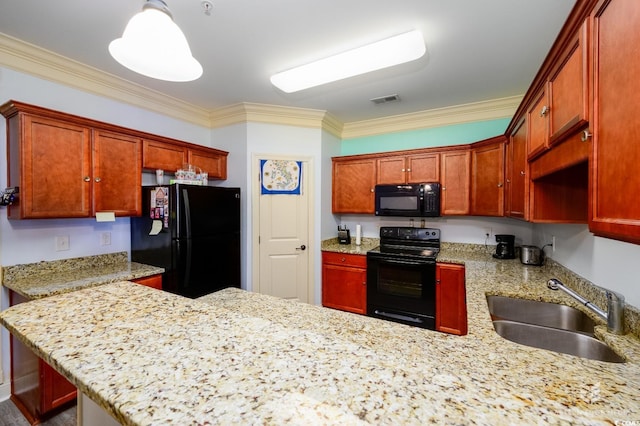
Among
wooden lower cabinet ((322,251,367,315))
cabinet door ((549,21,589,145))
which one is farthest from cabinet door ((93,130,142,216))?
cabinet door ((549,21,589,145))

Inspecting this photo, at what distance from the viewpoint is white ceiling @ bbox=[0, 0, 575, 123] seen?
1.63 m

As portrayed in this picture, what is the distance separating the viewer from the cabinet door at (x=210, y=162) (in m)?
2.94

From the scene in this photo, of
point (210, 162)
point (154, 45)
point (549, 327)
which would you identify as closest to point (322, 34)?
point (154, 45)

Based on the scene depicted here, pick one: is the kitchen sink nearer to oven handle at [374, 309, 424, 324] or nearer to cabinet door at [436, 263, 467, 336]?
cabinet door at [436, 263, 467, 336]

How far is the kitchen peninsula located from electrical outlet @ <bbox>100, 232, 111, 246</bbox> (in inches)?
68.1

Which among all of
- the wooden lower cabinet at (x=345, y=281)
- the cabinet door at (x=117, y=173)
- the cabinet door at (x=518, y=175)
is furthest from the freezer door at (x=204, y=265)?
the cabinet door at (x=518, y=175)

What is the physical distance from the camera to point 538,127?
149 centimetres

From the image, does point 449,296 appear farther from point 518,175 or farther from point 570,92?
point 570,92

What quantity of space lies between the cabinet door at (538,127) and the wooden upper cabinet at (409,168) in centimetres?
145

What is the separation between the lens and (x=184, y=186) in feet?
7.89

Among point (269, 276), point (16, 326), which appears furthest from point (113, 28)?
point (269, 276)

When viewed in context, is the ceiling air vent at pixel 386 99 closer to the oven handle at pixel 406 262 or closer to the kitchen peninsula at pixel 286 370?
the oven handle at pixel 406 262

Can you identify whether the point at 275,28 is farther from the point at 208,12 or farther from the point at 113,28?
the point at 113,28

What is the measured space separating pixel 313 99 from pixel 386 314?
2.53 meters
